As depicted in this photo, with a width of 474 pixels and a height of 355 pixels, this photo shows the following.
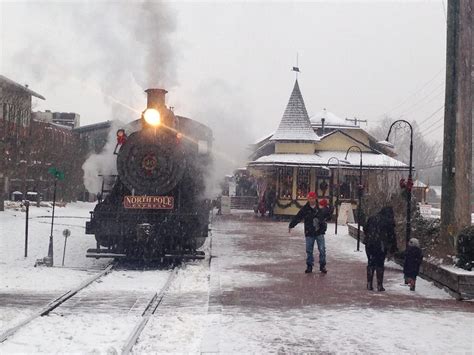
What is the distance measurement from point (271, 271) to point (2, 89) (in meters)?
21.2

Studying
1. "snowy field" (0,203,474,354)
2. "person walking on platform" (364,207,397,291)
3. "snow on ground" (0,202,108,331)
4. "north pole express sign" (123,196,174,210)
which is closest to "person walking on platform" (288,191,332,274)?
"snowy field" (0,203,474,354)

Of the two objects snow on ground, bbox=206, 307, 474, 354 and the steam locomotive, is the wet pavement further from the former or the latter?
the steam locomotive

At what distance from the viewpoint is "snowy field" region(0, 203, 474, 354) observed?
6203mm

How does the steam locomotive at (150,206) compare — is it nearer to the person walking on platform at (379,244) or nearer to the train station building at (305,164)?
the person walking on platform at (379,244)

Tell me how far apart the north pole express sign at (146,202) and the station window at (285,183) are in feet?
61.1

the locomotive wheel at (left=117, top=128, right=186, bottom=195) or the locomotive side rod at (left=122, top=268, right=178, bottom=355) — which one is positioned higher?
the locomotive wheel at (left=117, top=128, right=186, bottom=195)

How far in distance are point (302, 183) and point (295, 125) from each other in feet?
11.1

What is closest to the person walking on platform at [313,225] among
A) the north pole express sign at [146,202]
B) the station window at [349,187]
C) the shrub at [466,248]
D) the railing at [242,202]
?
the shrub at [466,248]

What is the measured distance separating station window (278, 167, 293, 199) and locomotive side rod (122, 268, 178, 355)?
19.9 m

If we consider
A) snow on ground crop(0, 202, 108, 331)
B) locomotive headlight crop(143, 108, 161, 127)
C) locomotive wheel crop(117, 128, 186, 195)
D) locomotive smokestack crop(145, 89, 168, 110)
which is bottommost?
snow on ground crop(0, 202, 108, 331)

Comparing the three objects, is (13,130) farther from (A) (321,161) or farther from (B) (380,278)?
(B) (380,278)

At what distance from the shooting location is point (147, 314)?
7.58 meters

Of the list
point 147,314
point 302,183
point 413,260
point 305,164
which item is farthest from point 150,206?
point 302,183

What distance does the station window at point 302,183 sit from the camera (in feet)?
101
